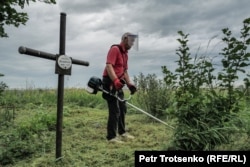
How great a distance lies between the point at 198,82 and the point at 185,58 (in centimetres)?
37

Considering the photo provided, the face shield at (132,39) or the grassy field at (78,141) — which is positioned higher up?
the face shield at (132,39)

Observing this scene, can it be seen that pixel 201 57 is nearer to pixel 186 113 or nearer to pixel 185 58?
pixel 185 58

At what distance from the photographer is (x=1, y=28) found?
8.00 meters

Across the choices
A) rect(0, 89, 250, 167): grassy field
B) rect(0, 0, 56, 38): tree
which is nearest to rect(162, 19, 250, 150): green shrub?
rect(0, 89, 250, 167): grassy field

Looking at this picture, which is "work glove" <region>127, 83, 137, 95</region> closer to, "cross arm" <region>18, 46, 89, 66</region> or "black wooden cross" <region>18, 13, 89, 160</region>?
"black wooden cross" <region>18, 13, 89, 160</region>

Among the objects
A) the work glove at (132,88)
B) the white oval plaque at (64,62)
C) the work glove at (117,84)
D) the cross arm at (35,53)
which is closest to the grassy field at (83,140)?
the work glove at (132,88)

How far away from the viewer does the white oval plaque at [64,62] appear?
6.59 meters

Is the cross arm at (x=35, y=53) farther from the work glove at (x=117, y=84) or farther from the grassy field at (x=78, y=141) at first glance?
the grassy field at (x=78, y=141)

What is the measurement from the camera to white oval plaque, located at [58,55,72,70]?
6.59 meters

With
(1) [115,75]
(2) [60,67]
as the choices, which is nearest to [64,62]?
(2) [60,67]

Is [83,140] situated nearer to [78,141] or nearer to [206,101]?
[78,141]

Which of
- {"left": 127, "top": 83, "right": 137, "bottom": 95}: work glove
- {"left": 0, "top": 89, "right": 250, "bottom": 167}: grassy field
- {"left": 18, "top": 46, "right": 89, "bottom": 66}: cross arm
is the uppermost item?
{"left": 18, "top": 46, "right": 89, "bottom": 66}: cross arm

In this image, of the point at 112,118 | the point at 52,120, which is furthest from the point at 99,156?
the point at 52,120

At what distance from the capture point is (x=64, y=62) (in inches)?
261
